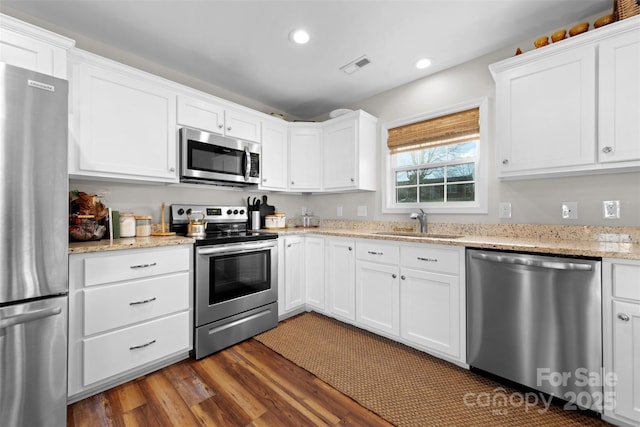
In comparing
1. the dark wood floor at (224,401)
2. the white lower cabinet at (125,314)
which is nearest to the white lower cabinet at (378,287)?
the dark wood floor at (224,401)

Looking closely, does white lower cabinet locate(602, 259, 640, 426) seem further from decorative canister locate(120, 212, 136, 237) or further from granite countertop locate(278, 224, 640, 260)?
decorative canister locate(120, 212, 136, 237)

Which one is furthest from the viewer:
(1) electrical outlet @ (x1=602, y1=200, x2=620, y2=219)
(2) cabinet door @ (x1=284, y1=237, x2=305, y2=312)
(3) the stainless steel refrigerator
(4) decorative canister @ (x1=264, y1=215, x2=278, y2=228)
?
(4) decorative canister @ (x1=264, y1=215, x2=278, y2=228)

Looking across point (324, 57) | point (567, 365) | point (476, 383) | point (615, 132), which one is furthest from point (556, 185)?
point (324, 57)

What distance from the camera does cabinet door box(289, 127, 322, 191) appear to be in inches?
131

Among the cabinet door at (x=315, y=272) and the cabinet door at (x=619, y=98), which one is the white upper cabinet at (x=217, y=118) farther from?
the cabinet door at (x=619, y=98)

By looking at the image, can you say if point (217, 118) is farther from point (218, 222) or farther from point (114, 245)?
point (114, 245)

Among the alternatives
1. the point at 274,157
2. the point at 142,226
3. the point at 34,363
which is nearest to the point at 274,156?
the point at 274,157

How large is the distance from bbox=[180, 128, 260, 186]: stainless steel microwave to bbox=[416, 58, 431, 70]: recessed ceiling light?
1.80m

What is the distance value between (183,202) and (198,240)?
800 millimetres

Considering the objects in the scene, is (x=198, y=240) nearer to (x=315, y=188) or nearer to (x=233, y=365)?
(x=233, y=365)

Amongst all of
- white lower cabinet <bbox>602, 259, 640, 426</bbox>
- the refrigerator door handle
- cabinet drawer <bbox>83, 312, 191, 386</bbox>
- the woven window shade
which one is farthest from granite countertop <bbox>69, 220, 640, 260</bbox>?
the woven window shade

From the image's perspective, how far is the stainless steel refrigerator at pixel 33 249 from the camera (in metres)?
1.22

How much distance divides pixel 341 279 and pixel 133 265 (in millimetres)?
1738

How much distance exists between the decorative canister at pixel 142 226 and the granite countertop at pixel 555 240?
1776mm
